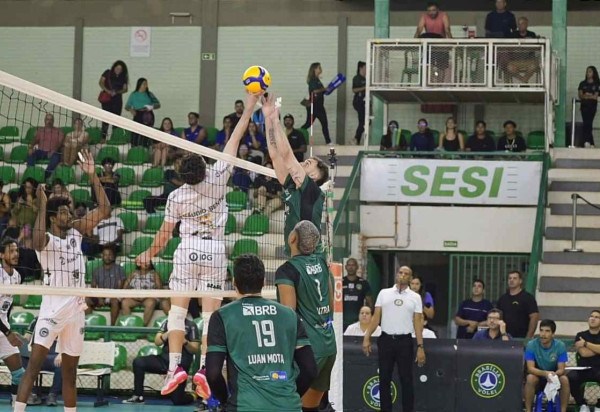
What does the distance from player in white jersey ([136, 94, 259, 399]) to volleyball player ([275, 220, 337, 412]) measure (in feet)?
5.83

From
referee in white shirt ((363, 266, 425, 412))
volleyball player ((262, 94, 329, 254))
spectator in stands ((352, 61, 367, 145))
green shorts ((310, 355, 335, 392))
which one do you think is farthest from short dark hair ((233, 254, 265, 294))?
spectator in stands ((352, 61, 367, 145))

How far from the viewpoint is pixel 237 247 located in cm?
1997

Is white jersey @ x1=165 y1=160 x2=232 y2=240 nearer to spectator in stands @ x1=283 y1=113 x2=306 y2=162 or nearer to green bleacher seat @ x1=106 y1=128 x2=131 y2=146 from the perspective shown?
spectator in stands @ x1=283 y1=113 x2=306 y2=162

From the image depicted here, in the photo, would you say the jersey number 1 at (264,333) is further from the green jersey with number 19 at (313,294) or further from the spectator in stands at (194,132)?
the spectator in stands at (194,132)

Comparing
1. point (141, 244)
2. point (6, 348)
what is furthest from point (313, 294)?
point (141, 244)

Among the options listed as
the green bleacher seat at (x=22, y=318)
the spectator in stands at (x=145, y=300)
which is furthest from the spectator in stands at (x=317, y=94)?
the green bleacher seat at (x=22, y=318)

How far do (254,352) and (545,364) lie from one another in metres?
10.9

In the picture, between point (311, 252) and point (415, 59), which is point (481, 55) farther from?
point (311, 252)

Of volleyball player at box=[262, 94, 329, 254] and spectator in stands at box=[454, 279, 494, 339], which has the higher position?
volleyball player at box=[262, 94, 329, 254]

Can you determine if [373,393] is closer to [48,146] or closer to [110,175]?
[110,175]

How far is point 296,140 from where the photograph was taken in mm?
26641

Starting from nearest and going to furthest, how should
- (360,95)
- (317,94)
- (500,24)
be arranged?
(500,24) → (317,94) → (360,95)

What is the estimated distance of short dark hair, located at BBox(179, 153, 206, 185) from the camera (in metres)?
12.0

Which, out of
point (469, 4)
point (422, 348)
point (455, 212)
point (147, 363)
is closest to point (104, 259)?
point (147, 363)
